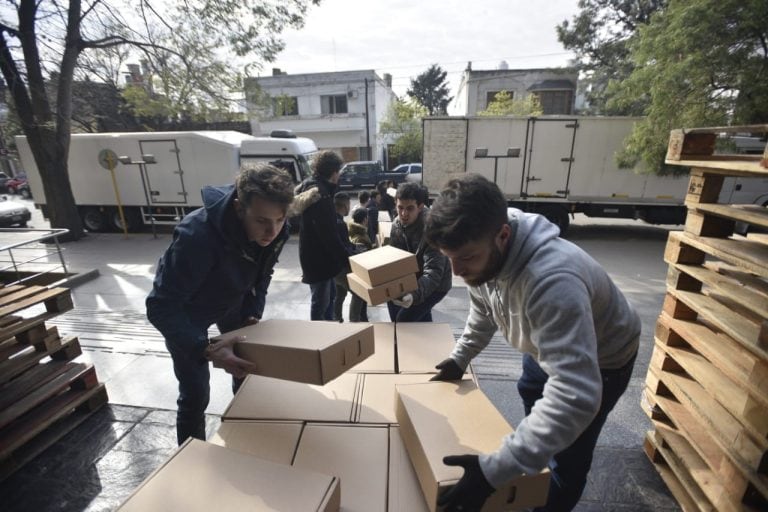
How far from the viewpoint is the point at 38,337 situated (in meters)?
2.48

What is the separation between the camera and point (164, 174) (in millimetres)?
9055

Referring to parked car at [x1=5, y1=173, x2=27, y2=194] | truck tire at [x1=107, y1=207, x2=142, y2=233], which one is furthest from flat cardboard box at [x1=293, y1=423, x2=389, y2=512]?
parked car at [x1=5, y1=173, x2=27, y2=194]

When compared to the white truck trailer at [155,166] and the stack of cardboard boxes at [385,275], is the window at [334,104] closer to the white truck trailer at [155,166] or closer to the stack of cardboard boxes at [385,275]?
the white truck trailer at [155,166]

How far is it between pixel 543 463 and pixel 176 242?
1.76 meters

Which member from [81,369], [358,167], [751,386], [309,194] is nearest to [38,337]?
[81,369]

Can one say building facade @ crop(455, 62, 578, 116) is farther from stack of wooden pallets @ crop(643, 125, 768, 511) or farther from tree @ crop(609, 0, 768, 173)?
stack of wooden pallets @ crop(643, 125, 768, 511)

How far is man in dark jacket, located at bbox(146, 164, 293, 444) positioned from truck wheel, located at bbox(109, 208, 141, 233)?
9.70 meters

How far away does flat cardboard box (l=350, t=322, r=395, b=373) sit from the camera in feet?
6.56

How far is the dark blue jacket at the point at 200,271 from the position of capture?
5.61 feet

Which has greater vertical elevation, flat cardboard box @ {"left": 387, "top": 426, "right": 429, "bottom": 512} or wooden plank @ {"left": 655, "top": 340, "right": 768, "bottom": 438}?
wooden plank @ {"left": 655, "top": 340, "right": 768, "bottom": 438}

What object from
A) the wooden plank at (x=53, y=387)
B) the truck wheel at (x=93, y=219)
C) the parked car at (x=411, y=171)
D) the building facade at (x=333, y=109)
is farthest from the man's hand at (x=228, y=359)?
the building facade at (x=333, y=109)

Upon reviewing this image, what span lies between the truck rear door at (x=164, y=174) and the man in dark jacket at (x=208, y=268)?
27.7ft

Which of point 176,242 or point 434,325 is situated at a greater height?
point 176,242

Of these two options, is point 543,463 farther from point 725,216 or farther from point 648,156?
point 648,156
